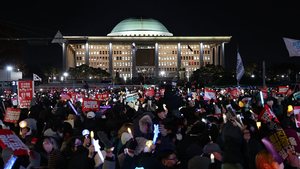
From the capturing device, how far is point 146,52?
330 ft

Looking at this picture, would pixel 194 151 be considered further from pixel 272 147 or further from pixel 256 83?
pixel 256 83

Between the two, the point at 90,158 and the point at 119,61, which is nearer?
the point at 90,158

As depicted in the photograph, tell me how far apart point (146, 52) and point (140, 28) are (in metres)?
15.9

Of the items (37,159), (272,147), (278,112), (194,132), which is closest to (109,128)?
(194,132)

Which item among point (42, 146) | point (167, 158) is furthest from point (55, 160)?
point (167, 158)

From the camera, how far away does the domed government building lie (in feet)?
323

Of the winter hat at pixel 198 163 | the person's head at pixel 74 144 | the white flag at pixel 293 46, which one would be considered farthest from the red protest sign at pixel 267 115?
the white flag at pixel 293 46

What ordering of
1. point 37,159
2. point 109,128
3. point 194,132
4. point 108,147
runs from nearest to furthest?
point 108,147 → point 37,159 → point 194,132 → point 109,128

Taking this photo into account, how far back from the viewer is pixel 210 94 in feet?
41.4

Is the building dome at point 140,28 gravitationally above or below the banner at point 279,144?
above

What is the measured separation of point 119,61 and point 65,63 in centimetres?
2382

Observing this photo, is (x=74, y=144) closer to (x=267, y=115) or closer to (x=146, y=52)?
(x=267, y=115)

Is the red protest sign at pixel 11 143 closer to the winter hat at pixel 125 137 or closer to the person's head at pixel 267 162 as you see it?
the winter hat at pixel 125 137

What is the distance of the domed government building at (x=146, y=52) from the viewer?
98.3m
